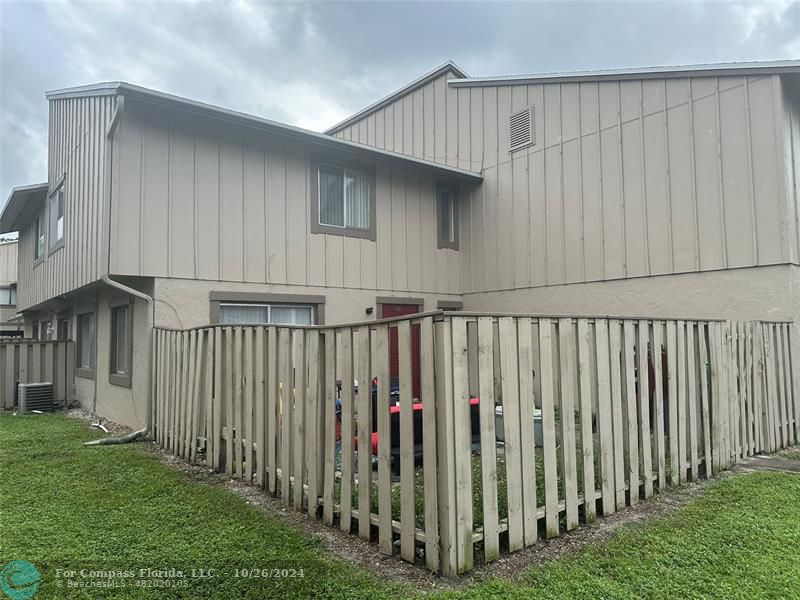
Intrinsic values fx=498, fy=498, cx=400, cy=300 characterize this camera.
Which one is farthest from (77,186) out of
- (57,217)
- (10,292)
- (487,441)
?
(10,292)

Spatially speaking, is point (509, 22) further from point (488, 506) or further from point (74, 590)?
point (74, 590)

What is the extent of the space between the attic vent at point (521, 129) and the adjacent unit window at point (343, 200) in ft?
10.1

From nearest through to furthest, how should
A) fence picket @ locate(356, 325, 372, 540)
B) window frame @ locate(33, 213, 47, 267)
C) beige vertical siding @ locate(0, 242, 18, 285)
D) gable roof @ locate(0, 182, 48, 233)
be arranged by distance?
1. fence picket @ locate(356, 325, 372, 540)
2. gable roof @ locate(0, 182, 48, 233)
3. window frame @ locate(33, 213, 47, 267)
4. beige vertical siding @ locate(0, 242, 18, 285)

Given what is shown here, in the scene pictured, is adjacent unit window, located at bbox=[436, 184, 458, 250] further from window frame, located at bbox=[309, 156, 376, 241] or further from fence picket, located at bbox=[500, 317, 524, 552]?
fence picket, located at bbox=[500, 317, 524, 552]

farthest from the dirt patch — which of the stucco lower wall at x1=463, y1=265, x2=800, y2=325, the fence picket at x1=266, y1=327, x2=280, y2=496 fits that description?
the stucco lower wall at x1=463, y1=265, x2=800, y2=325

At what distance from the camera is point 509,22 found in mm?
12398

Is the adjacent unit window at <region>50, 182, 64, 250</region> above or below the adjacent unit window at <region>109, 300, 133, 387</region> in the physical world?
above

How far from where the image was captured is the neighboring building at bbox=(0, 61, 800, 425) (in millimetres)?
7059

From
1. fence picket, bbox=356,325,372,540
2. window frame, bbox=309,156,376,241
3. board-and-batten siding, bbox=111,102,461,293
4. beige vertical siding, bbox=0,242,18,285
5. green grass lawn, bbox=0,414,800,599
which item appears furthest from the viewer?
beige vertical siding, bbox=0,242,18,285

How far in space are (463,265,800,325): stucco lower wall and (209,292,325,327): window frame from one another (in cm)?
396

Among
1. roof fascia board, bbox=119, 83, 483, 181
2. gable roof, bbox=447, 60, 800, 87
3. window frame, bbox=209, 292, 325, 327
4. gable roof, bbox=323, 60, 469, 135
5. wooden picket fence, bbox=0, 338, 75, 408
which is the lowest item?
wooden picket fence, bbox=0, 338, 75, 408

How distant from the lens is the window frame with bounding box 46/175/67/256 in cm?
996

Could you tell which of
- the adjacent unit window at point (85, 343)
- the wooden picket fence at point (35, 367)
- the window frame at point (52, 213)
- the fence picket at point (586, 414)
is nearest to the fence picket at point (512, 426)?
the fence picket at point (586, 414)

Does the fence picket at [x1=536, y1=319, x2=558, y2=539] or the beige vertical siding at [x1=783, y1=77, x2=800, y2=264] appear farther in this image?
the beige vertical siding at [x1=783, y1=77, x2=800, y2=264]
